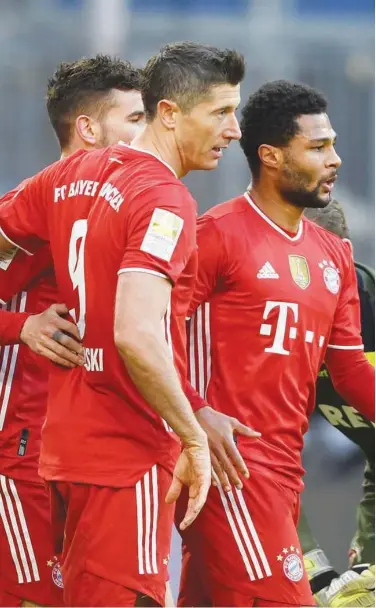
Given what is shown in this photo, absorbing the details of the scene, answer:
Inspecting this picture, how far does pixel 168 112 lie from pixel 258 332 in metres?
0.94

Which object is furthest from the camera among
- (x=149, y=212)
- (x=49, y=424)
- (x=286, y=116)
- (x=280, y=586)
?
(x=286, y=116)

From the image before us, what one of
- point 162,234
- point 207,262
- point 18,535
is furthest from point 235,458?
point 162,234

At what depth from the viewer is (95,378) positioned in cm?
366

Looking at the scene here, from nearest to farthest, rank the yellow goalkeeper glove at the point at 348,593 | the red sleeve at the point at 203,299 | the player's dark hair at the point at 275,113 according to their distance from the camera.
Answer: the red sleeve at the point at 203,299, the player's dark hair at the point at 275,113, the yellow goalkeeper glove at the point at 348,593

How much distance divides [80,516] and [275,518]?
2.97 ft

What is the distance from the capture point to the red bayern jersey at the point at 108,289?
352 centimetres

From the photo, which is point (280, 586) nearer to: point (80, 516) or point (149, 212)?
point (80, 516)

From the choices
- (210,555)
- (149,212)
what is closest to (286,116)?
(149,212)

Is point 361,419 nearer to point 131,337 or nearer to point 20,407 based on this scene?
point 20,407

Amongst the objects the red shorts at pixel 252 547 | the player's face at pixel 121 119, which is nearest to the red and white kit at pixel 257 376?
the red shorts at pixel 252 547

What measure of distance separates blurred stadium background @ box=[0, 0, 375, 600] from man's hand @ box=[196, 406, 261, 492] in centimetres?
401

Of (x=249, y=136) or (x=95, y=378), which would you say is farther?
(x=249, y=136)

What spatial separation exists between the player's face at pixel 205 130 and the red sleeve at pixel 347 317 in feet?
3.42

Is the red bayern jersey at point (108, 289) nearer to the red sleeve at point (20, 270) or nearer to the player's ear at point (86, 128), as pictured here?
the red sleeve at point (20, 270)
